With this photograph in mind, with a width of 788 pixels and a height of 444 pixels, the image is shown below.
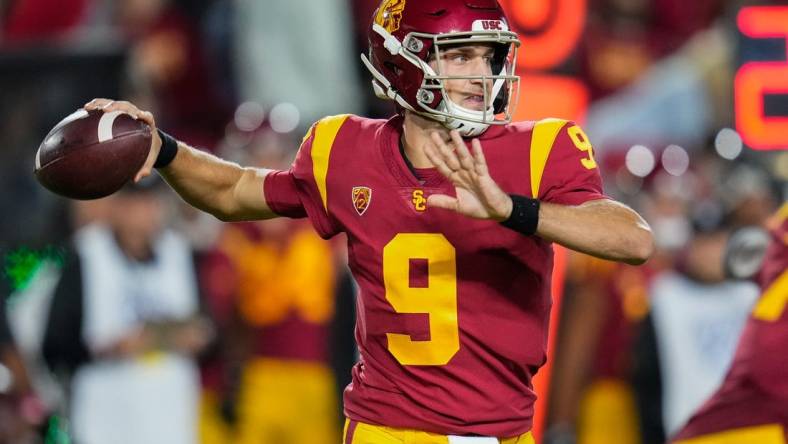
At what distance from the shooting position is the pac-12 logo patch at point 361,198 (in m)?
4.22

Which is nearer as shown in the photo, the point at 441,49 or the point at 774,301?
the point at 441,49

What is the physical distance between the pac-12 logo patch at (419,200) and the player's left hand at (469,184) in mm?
346

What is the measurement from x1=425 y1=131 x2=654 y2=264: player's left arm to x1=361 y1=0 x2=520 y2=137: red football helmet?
0.25 meters

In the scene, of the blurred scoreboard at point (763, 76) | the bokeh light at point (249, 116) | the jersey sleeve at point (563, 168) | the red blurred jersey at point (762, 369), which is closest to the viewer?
the jersey sleeve at point (563, 168)

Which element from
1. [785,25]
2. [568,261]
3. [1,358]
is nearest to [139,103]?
[568,261]

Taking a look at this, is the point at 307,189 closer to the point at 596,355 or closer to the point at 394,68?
the point at 394,68

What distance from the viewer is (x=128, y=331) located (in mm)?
7156

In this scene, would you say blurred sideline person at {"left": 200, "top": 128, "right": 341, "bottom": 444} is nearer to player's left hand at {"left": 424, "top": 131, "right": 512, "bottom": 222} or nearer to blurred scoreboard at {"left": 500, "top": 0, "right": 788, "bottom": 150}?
blurred scoreboard at {"left": 500, "top": 0, "right": 788, "bottom": 150}

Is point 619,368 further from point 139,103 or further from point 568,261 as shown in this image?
point 139,103

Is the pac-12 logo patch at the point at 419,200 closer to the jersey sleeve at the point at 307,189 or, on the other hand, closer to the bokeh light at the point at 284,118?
the jersey sleeve at the point at 307,189

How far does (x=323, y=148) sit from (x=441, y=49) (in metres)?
0.45

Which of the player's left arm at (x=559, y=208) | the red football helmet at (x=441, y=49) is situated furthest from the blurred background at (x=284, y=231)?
the player's left arm at (x=559, y=208)

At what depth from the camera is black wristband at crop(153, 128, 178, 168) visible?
4410mm

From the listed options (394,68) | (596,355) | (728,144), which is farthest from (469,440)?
(728,144)
